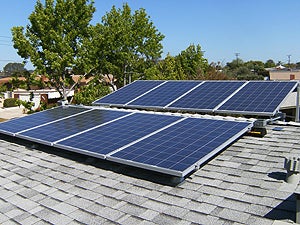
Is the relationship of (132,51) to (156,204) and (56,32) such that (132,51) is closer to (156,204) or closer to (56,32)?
(56,32)

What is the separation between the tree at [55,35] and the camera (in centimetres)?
2423

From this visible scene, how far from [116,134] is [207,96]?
5.22 metres

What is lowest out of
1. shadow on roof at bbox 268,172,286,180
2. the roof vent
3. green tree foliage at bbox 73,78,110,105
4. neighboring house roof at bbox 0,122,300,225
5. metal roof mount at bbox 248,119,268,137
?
neighboring house roof at bbox 0,122,300,225

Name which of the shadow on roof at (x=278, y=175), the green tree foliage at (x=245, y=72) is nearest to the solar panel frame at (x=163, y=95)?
the shadow on roof at (x=278, y=175)

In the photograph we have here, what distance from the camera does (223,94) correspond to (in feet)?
38.8

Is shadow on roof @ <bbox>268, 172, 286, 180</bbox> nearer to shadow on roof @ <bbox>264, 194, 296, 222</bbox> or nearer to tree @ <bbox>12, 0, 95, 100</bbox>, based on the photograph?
shadow on roof @ <bbox>264, 194, 296, 222</bbox>

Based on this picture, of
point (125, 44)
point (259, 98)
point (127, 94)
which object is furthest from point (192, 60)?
point (259, 98)

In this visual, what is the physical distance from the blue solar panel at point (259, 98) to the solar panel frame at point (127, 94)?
4159mm

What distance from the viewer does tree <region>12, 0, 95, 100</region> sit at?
24.2 meters

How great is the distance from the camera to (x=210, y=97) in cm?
1170

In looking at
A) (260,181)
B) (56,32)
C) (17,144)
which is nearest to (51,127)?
(17,144)

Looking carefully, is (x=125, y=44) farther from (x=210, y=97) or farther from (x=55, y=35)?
(x=210, y=97)

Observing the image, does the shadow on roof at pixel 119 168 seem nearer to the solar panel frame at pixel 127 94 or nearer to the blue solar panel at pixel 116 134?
the blue solar panel at pixel 116 134

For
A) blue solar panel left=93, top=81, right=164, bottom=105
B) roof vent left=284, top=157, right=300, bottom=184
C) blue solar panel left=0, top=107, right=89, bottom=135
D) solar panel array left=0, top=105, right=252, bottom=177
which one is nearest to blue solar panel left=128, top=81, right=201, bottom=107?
blue solar panel left=93, top=81, right=164, bottom=105
